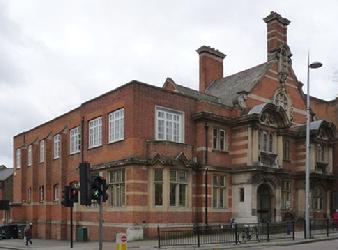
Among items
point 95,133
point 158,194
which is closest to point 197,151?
point 158,194

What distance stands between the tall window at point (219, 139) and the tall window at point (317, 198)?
9311 mm

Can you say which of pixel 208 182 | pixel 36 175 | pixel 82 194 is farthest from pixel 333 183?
pixel 82 194

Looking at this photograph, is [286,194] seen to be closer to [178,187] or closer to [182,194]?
[182,194]

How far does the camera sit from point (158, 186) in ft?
100

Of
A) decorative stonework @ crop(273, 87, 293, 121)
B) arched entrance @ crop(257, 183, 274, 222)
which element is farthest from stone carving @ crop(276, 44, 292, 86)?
arched entrance @ crop(257, 183, 274, 222)

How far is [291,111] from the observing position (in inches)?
1542

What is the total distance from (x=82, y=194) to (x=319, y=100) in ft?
118

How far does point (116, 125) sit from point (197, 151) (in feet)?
17.4

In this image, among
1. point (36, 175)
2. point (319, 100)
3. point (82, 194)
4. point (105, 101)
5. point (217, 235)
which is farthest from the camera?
point (319, 100)

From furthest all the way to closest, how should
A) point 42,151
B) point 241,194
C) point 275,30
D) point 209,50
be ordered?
point 42,151 < point 209,50 < point 275,30 < point 241,194

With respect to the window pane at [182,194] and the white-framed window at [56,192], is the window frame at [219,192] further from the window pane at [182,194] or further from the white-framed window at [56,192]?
the white-framed window at [56,192]

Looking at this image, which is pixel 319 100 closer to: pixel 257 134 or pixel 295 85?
pixel 295 85

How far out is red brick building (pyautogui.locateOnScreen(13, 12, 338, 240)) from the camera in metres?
30.3

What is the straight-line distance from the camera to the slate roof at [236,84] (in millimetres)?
36469
